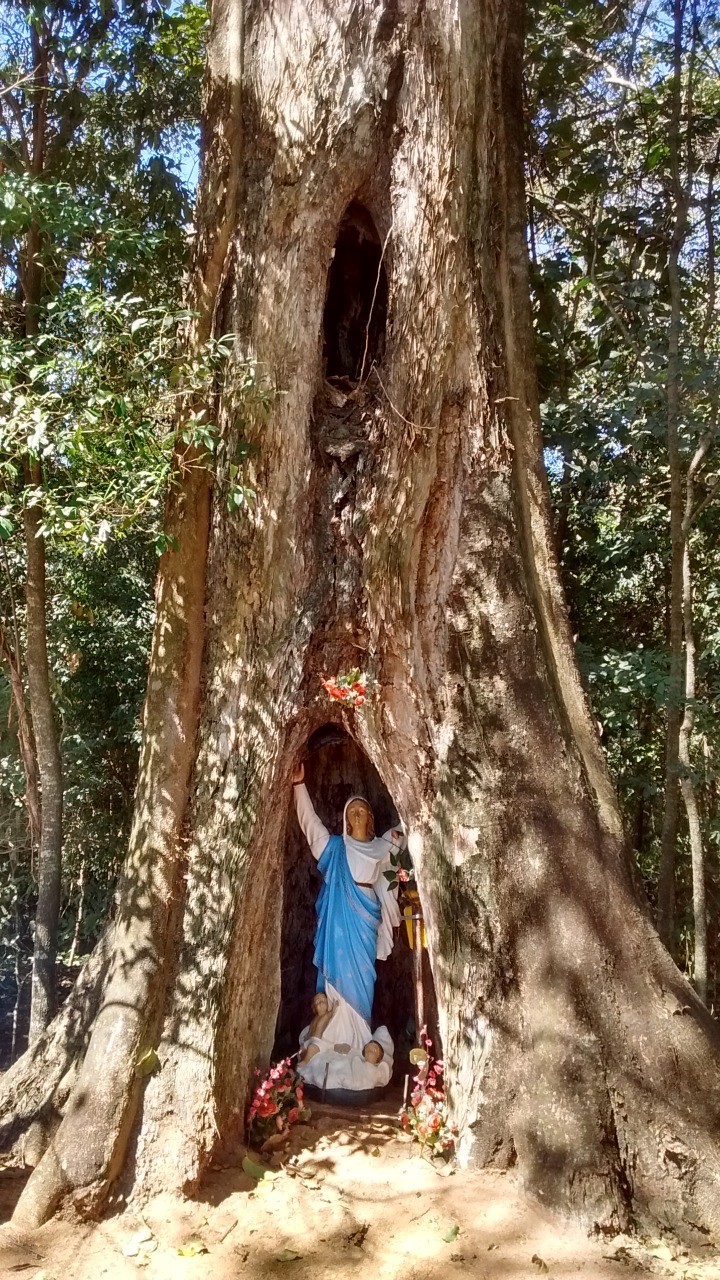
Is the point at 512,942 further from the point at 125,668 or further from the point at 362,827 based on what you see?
the point at 125,668

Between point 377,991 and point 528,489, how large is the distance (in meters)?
3.16

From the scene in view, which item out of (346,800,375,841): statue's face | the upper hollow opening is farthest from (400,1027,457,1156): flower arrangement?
the upper hollow opening

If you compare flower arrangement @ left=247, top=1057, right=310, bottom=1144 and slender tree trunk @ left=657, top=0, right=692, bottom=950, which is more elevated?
slender tree trunk @ left=657, top=0, right=692, bottom=950

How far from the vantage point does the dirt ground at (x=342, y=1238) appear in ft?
9.81

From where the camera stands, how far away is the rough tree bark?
3.69 meters

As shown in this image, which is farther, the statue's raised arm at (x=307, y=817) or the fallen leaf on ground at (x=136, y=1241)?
the statue's raised arm at (x=307, y=817)

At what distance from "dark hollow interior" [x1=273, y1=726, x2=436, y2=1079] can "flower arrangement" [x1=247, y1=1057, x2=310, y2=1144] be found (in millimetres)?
945

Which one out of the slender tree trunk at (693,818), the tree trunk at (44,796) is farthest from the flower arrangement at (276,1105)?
the slender tree trunk at (693,818)

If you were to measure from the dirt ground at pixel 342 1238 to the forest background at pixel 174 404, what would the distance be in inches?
66.0

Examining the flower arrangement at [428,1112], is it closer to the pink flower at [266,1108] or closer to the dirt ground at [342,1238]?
the dirt ground at [342,1238]

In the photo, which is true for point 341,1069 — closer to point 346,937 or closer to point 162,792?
point 346,937

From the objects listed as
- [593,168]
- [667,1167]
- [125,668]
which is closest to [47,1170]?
[667,1167]

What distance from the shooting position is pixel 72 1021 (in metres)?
4.18

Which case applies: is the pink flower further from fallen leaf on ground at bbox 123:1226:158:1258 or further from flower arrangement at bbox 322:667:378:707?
flower arrangement at bbox 322:667:378:707
